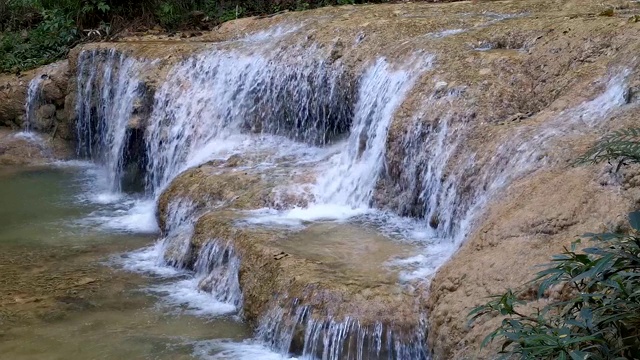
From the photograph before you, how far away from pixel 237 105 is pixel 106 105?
237 cm

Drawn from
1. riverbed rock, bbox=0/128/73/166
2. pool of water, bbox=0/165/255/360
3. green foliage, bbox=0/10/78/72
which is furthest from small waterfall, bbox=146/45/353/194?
green foliage, bbox=0/10/78/72

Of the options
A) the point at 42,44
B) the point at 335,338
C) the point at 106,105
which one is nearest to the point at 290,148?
the point at 106,105

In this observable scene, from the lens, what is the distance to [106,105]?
10977 millimetres

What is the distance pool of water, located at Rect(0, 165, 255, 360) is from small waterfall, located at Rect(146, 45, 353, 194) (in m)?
1.07

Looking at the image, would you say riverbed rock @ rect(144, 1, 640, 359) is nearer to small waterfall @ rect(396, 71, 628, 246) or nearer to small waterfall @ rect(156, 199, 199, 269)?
small waterfall @ rect(396, 71, 628, 246)

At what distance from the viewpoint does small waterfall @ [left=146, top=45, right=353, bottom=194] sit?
8617 millimetres

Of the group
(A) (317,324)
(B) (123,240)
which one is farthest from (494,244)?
(B) (123,240)

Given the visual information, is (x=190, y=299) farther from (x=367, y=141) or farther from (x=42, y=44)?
(x=42, y=44)

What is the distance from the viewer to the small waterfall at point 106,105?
33.7 feet

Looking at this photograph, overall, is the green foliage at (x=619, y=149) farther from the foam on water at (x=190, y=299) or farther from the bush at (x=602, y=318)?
the foam on water at (x=190, y=299)

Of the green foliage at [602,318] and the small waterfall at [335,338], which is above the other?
the green foliage at [602,318]

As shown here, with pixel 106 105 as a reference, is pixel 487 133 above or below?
above

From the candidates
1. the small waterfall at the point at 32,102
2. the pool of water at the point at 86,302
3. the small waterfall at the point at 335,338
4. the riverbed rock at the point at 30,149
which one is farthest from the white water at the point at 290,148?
the small waterfall at the point at 32,102

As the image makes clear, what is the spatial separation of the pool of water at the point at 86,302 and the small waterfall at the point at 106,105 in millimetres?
1461
